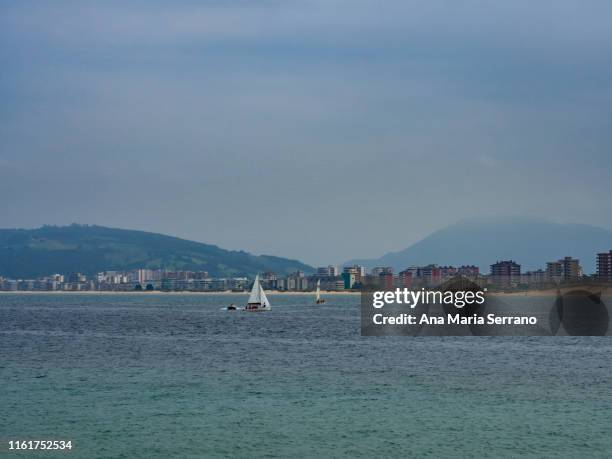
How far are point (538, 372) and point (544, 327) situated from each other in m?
91.2

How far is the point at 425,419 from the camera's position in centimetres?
5294

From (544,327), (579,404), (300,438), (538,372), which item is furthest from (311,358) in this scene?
(544,327)

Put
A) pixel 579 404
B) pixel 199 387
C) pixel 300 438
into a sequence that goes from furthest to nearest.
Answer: pixel 199 387 < pixel 579 404 < pixel 300 438

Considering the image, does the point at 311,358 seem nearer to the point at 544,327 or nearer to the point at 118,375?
the point at 118,375

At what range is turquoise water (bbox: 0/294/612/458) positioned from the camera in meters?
46.3

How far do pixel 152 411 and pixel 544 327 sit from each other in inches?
4939

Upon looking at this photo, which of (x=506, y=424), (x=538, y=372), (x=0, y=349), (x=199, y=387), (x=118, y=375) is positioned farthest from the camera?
(x=0, y=349)

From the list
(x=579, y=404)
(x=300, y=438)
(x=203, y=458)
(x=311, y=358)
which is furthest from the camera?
(x=311, y=358)

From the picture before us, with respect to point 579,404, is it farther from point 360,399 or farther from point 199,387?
point 199,387

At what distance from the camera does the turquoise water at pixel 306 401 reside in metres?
46.3

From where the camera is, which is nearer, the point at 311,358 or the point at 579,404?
the point at 579,404

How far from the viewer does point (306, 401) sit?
5916 centimetres

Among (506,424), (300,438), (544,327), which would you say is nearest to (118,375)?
(300,438)

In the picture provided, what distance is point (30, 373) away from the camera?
2916 inches
